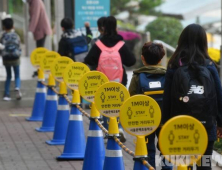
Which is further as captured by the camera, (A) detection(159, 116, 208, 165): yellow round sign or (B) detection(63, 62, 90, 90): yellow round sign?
(B) detection(63, 62, 90, 90): yellow round sign

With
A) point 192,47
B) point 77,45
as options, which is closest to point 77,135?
point 192,47

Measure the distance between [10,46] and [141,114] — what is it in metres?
8.23

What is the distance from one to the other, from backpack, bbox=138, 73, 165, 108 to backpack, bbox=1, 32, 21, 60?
22.6 ft

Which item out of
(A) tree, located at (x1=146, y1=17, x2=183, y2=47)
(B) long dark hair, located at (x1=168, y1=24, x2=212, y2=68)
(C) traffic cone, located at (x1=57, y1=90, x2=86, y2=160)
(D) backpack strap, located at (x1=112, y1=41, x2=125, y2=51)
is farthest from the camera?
(A) tree, located at (x1=146, y1=17, x2=183, y2=47)

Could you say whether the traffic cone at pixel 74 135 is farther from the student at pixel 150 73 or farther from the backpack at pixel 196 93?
the backpack at pixel 196 93

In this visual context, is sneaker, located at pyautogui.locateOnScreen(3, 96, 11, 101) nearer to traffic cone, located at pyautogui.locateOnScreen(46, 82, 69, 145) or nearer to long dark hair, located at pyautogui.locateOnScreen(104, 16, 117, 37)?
traffic cone, located at pyautogui.locateOnScreen(46, 82, 69, 145)

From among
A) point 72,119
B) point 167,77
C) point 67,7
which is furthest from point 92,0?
point 167,77

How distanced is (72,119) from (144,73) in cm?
205

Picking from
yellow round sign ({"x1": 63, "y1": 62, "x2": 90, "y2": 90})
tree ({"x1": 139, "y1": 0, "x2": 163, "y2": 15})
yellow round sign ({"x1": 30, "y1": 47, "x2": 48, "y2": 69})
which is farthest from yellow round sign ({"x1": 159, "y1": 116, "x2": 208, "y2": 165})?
tree ({"x1": 139, "y1": 0, "x2": 163, "y2": 15})

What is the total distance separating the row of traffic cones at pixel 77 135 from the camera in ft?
20.9

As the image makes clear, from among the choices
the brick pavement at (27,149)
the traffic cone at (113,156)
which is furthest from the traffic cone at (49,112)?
the traffic cone at (113,156)

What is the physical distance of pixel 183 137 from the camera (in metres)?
4.41

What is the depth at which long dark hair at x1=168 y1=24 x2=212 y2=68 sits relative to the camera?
557cm

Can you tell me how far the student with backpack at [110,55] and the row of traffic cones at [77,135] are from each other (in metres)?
0.70
